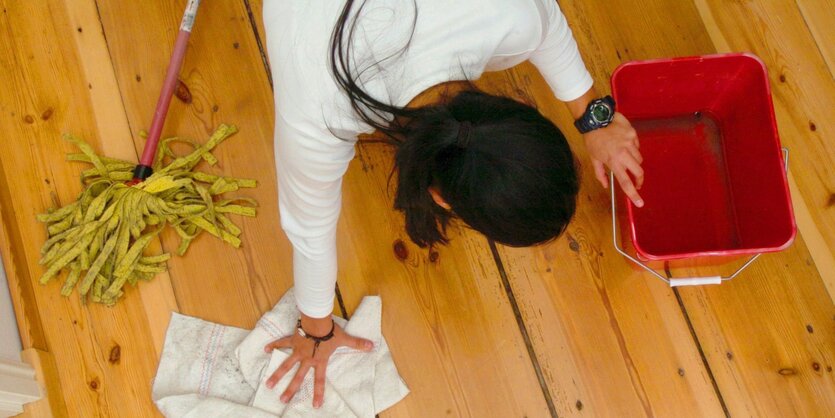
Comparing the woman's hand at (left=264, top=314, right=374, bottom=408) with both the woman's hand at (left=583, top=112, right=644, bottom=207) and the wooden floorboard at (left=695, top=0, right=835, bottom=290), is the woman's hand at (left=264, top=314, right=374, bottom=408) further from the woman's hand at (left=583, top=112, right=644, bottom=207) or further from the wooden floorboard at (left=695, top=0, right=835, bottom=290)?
the wooden floorboard at (left=695, top=0, right=835, bottom=290)

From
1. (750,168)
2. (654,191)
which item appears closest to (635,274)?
(654,191)

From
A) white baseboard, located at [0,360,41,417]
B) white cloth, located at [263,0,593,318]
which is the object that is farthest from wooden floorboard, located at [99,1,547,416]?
white cloth, located at [263,0,593,318]

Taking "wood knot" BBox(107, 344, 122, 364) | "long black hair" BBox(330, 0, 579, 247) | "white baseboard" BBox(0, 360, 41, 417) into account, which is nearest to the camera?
"long black hair" BBox(330, 0, 579, 247)

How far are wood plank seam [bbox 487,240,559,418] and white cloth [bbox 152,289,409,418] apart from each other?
0.21 metres

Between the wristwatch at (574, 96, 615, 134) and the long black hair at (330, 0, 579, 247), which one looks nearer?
the long black hair at (330, 0, 579, 247)

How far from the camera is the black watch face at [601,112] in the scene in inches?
34.8

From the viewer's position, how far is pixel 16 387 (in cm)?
97

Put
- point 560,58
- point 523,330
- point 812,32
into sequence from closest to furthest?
point 560,58 → point 523,330 → point 812,32

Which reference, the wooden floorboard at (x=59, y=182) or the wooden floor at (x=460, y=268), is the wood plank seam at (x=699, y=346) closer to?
the wooden floor at (x=460, y=268)

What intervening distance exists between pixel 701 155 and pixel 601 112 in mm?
321

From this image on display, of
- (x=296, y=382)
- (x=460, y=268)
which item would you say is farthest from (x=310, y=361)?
(x=460, y=268)

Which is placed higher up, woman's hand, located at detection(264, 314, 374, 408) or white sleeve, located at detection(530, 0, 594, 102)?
white sleeve, located at detection(530, 0, 594, 102)

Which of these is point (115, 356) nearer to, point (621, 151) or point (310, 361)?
point (310, 361)

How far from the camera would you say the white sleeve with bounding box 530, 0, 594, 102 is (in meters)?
0.80
